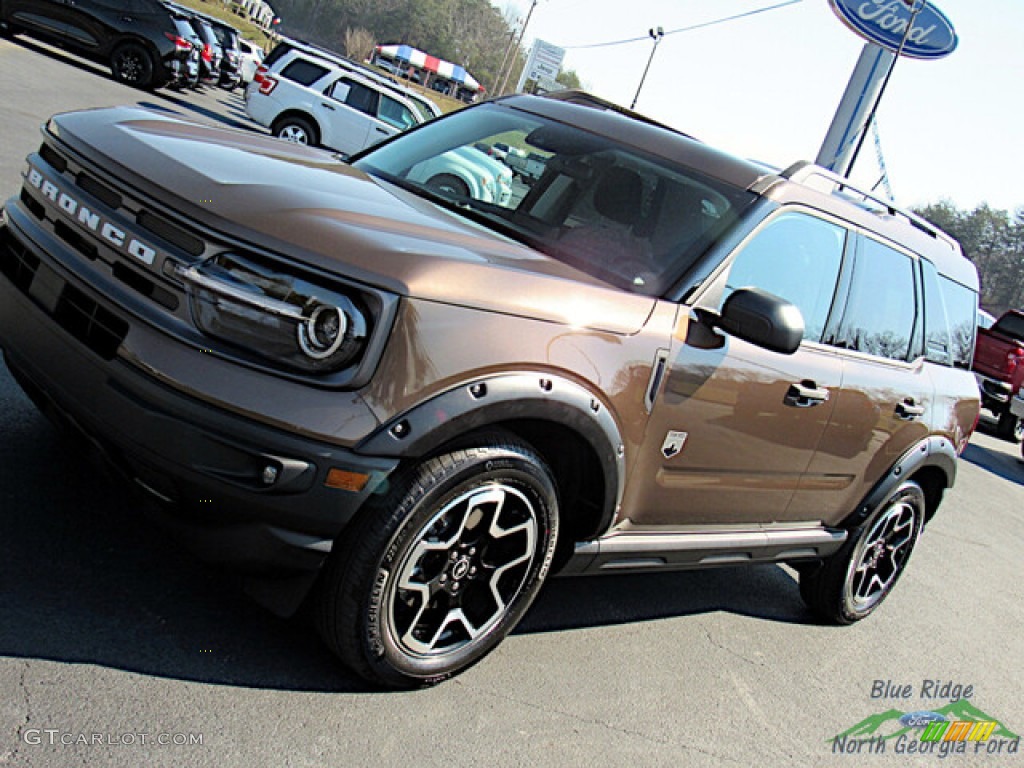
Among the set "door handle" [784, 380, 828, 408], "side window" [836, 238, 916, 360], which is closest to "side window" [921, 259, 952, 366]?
"side window" [836, 238, 916, 360]

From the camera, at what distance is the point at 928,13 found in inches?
1147

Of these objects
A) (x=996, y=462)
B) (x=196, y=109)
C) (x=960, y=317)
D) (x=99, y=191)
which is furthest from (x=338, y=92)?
(x=99, y=191)

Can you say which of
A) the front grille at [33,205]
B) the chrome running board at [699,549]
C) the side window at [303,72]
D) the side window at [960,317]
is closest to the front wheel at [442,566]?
the chrome running board at [699,549]

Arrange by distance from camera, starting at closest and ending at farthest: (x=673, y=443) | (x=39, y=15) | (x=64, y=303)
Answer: (x=64, y=303) → (x=673, y=443) → (x=39, y=15)

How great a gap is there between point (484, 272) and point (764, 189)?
150 centimetres

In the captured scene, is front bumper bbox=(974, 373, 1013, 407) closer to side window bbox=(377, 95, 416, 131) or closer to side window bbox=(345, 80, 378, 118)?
side window bbox=(377, 95, 416, 131)

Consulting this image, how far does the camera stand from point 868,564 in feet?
16.8

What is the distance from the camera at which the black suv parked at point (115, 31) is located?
745 inches

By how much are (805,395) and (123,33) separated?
19291 mm

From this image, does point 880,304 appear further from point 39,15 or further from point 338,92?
point 39,15

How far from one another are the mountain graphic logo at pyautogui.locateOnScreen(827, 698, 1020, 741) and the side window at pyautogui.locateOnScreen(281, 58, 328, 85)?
1761 centimetres

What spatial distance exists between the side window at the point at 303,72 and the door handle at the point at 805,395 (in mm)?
17345

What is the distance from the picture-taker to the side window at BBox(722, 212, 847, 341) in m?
3.71

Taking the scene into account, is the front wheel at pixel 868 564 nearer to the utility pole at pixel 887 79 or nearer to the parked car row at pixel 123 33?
the parked car row at pixel 123 33
